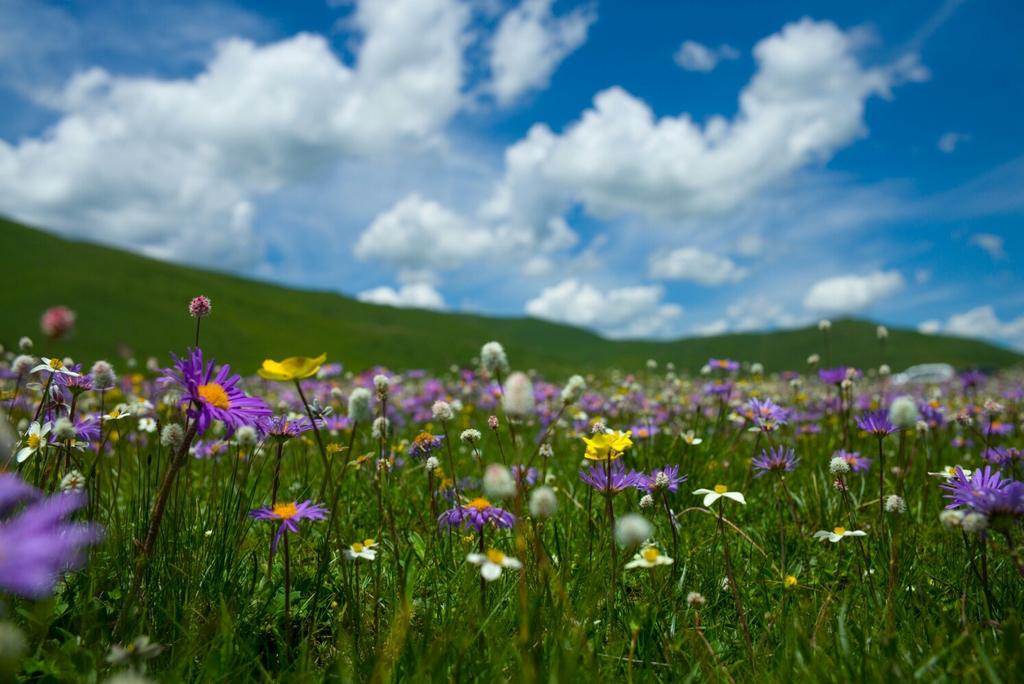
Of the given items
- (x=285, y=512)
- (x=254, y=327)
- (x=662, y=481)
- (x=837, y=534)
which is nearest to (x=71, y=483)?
(x=285, y=512)

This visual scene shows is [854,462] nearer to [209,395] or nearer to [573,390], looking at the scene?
[573,390]

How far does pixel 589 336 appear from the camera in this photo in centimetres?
19550

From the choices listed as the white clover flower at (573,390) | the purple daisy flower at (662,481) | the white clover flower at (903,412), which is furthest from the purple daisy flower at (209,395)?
the white clover flower at (903,412)

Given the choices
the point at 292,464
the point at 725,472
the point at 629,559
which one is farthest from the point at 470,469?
the point at 629,559

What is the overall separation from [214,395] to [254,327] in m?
106

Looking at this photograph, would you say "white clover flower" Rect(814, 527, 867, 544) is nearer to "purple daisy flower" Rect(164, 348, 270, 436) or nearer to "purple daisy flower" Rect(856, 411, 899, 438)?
"purple daisy flower" Rect(856, 411, 899, 438)

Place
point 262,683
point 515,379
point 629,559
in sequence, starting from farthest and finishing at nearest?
point 629,559 → point 262,683 → point 515,379

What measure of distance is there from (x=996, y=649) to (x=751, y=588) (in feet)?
3.52

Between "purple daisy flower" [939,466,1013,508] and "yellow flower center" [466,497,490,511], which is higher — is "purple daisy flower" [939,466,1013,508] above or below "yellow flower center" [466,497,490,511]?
above

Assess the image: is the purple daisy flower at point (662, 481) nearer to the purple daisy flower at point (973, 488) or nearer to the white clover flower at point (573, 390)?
the white clover flower at point (573, 390)

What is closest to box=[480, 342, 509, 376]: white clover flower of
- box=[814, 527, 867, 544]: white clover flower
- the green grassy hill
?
box=[814, 527, 867, 544]: white clover flower

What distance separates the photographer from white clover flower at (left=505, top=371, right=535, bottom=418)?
1.78m

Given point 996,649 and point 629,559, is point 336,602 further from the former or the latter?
point 996,649

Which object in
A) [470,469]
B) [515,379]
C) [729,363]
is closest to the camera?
[515,379]
